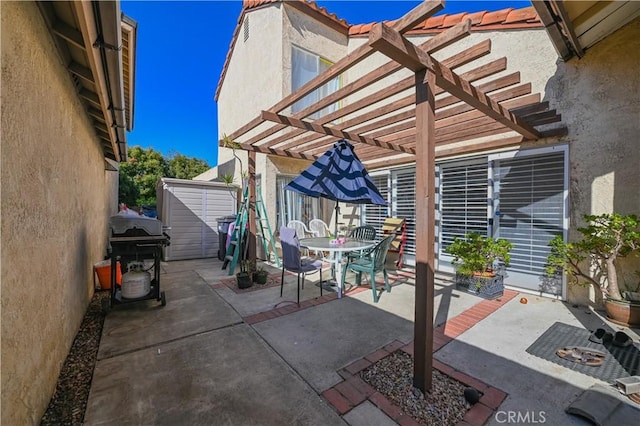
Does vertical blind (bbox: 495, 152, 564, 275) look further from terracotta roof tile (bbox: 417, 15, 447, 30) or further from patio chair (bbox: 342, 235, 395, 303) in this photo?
terracotta roof tile (bbox: 417, 15, 447, 30)

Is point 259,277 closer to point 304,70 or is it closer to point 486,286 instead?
point 486,286

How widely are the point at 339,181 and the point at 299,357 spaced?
268 cm

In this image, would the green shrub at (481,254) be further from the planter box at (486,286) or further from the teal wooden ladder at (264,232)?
the teal wooden ladder at (264,232)

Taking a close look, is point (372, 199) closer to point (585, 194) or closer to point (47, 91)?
point (585, 194)

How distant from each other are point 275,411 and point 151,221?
4.23 m

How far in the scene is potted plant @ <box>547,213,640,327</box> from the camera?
11.1 feet

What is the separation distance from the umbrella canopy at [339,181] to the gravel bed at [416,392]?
2390 mm

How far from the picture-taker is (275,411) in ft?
6.40

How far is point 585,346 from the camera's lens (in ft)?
9.34

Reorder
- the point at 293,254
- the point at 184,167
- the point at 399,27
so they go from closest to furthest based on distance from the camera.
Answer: the point at 399,27 < the point at 293,254 < the point at 184,167

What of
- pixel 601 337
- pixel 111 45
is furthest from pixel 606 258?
pixel 111 45

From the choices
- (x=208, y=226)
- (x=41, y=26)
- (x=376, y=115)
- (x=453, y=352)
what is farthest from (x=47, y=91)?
(x=208, y=226)

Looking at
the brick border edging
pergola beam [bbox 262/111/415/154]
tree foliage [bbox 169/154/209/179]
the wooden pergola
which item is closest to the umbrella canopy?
pergola beam [bbox 262/111/415/154]

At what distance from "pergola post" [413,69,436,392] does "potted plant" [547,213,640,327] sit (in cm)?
322
